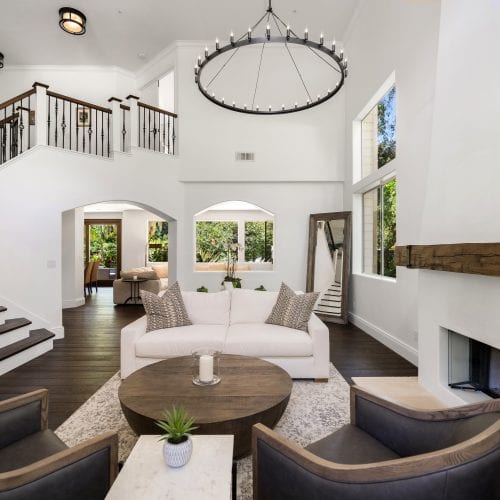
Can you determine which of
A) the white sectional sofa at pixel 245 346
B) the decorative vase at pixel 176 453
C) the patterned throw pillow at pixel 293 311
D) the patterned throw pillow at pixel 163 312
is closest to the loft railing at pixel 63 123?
the patterned throw pillow at pixel 163 312

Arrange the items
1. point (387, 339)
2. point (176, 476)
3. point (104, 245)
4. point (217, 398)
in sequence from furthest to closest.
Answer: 1. point (104, 245)
2. point (387, 339)
3. point (217, 398)
4. point (176, 476)

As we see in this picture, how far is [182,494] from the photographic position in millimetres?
1171

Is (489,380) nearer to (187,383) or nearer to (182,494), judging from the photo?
(187,383)

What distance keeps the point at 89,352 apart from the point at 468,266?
4317 mm

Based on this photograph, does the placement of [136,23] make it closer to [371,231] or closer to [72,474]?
[371,231]

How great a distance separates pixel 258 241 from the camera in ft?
32.5

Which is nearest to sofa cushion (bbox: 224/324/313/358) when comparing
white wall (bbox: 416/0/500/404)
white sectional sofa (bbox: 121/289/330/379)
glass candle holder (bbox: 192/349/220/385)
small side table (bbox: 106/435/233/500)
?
white sectional sofa (bbox: 121/289/330/379)

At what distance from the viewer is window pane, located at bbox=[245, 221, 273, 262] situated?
31.8ft

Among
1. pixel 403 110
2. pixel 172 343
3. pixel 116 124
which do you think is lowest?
pixel 172 343

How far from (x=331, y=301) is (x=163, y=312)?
3627mm

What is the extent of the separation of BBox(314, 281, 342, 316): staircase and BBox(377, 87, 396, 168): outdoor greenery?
7.73 feet

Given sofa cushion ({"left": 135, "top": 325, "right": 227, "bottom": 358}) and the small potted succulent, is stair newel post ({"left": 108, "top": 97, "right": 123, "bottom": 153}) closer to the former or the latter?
sofa cushion ({"left": 135, "top": 325, "right": 227, "bottom": 358})

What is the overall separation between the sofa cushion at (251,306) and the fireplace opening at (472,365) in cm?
187

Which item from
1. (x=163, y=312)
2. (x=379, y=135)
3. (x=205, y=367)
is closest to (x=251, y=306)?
(x=163, y=312)
